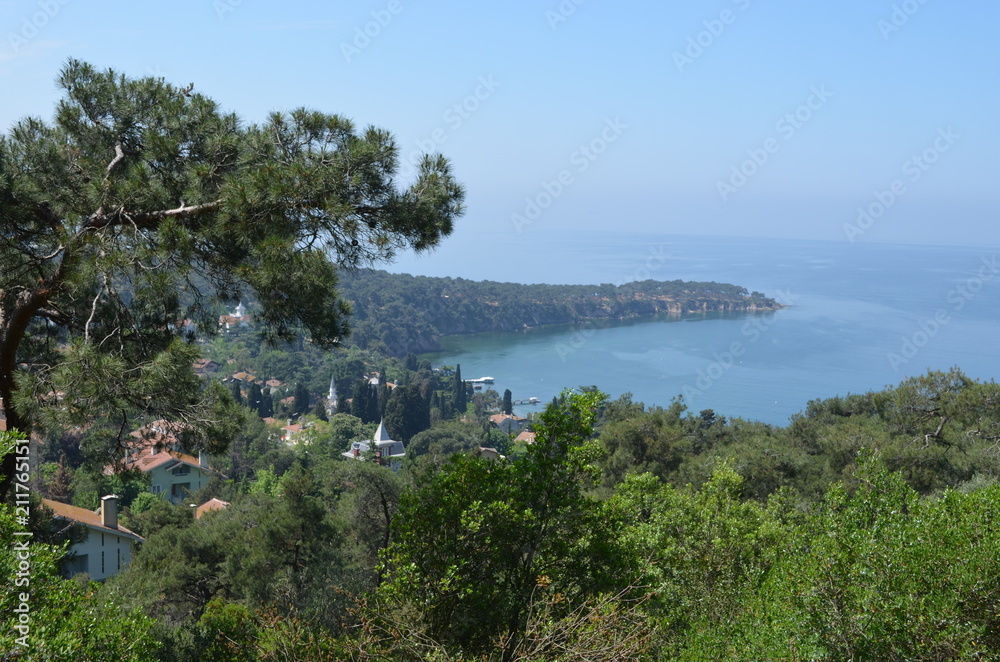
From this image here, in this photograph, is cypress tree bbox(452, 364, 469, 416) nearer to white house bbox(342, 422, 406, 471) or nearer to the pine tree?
white house bbox(342, 422, 406, 471)

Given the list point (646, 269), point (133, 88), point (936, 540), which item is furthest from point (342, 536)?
point (646, 269)

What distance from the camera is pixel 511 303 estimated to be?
79.1 m

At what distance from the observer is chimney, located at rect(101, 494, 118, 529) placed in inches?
575

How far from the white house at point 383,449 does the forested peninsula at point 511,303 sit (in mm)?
27522

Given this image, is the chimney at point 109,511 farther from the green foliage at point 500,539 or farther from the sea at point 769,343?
the sea at point 769,343

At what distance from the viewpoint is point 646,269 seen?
91875mm

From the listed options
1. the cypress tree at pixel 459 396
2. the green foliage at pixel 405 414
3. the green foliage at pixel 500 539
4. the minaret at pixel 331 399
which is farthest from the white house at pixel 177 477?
the green foliage at pixel 500 539

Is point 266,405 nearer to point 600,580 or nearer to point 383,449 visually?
point 383,449

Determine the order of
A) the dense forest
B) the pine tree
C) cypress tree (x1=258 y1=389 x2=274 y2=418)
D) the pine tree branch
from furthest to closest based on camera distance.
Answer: cypress tree (x1=258 y1=389 x2=274 y2=418) < the pine tree branch < the pine tree < the dense forest

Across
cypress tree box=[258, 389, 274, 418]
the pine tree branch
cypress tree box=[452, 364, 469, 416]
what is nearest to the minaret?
cypress tree box=[258, 389, 274, 418]

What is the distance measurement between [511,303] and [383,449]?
42.0 m

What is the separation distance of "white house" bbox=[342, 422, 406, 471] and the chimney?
59.4ft

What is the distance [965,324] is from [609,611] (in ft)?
224

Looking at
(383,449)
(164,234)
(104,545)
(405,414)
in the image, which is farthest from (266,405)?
(164,234)
